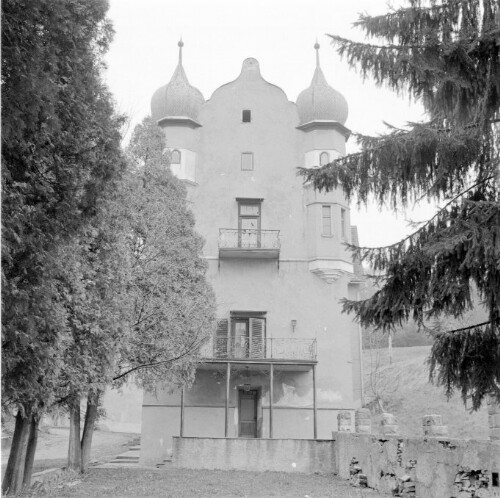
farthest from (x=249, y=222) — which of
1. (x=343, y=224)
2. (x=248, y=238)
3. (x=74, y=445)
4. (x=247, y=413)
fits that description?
(x=74, y=445)

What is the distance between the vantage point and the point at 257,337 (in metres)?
23.1

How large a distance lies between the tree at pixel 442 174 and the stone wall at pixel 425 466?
1.59 meters

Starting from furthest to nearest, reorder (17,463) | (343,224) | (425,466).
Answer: (343,224)
(425,466)
(17,463)

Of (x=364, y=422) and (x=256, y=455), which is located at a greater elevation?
(x=364, y=422)

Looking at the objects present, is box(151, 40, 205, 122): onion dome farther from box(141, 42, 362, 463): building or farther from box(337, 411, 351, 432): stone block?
box(337, 411, 351, 432): stone block

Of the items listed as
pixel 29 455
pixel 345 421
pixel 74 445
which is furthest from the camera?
pixel 345 421

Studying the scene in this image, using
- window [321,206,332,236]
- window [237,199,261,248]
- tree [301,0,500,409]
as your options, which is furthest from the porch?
tree [301,0,500,409]

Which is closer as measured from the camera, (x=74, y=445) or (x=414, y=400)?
(x=74, y=445)

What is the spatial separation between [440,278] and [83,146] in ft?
15.6

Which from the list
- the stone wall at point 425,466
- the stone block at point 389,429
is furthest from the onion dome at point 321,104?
the stone block at point 389,429

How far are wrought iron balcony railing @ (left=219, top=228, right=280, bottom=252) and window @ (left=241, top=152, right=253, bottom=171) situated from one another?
2.53 metres

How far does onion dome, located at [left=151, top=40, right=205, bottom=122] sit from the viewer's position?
980 inches

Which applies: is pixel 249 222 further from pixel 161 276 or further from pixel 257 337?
Answer: pixel 161 276

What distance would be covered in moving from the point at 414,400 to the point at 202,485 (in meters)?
22.1
